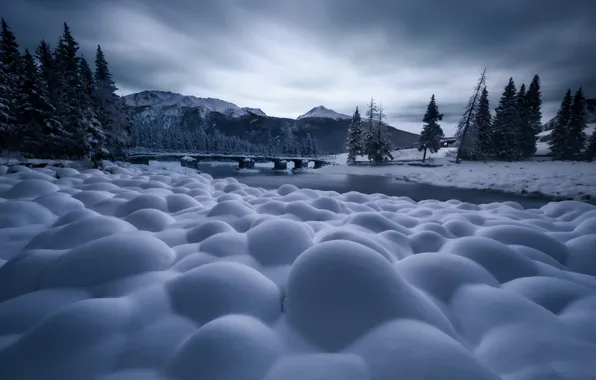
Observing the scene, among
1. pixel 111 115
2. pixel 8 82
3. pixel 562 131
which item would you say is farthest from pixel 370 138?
pixel 8 82

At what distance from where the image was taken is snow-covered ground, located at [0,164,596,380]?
52.2 inches

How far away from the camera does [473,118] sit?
29.3 meters

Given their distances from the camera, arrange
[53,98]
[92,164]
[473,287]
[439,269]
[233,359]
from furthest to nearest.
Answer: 1. [53,98]
2. [92,164]
3. [439,269]
4. [473,287]
5. [233,359]

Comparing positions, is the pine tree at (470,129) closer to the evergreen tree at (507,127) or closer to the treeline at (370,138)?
the evergreen tree at (507,127)

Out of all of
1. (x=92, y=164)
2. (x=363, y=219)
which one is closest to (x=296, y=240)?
(x=363, y=219)

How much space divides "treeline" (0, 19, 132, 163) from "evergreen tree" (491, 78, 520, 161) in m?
41.0

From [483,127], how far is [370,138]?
1425 cm

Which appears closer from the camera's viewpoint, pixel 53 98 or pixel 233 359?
pixel 233 359

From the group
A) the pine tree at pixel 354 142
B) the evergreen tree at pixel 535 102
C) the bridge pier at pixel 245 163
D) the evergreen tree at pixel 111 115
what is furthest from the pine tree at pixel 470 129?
the evergreen tree at pixel 111 115

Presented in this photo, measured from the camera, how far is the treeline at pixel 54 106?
1806 cm

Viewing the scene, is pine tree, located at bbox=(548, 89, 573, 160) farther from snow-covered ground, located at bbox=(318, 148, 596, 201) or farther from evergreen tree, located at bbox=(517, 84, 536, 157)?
snow-covered ground, located at bbox=(318, 148, 596, 201)

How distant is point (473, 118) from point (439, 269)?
1398 inches

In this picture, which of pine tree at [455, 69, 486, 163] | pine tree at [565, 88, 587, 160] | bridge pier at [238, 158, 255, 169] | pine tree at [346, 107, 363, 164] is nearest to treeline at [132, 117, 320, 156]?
bridge pier at [238, 158, 255, 169]

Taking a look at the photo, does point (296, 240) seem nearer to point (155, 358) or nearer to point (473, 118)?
point (155, 358)
